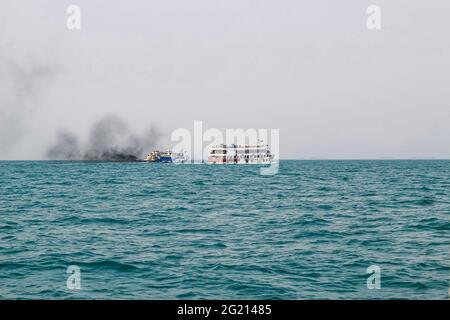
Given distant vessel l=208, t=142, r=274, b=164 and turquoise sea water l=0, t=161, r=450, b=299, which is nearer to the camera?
turquoise sea water l=0, t=161, r=450, b=299

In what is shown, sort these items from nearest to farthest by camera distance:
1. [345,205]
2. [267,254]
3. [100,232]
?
[267,254] < [100,232] < [345,205]

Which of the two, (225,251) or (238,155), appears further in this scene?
(238,155)

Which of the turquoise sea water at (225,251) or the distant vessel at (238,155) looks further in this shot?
the distant vessel at (238,155)

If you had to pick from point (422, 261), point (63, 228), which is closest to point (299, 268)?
point (422, 261)

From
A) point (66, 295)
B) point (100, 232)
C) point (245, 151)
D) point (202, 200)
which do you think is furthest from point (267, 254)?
point (245, 151)

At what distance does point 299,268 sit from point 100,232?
1258 centimetres

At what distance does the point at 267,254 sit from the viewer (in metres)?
17.6

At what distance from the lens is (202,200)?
133 ft

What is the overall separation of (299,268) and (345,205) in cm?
2255
